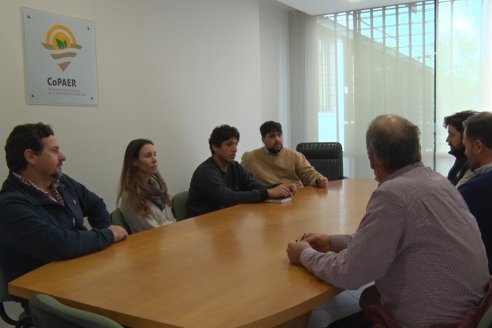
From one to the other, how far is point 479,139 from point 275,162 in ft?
7.37

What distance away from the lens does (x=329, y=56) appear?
618 cm

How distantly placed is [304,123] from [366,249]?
5157mm

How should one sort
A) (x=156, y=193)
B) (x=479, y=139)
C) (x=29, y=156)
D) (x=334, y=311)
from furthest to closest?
(x=334, y=311)
(x=156, y=193)
(x=479, y=139)
(x=29, y=156)

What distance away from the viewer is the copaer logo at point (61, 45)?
9.71 ft

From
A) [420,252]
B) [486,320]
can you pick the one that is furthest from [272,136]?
[486,320]

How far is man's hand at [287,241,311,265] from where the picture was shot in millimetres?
1685

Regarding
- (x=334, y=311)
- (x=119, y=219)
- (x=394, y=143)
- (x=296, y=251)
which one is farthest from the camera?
(x=334, y=311)

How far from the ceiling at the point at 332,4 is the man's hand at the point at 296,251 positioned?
4.36m

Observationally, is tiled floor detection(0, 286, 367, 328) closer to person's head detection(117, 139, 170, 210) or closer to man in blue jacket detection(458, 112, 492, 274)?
person's head detection(117, 139, 170, 210)

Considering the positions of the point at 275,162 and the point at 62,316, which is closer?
the point at 62,316

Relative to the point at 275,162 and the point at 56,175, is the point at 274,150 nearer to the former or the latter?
the point at 275,162

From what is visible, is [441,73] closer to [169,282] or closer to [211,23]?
[211,23]

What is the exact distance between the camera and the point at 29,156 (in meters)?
2.00

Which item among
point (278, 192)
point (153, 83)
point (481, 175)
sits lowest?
point (278, 192)
